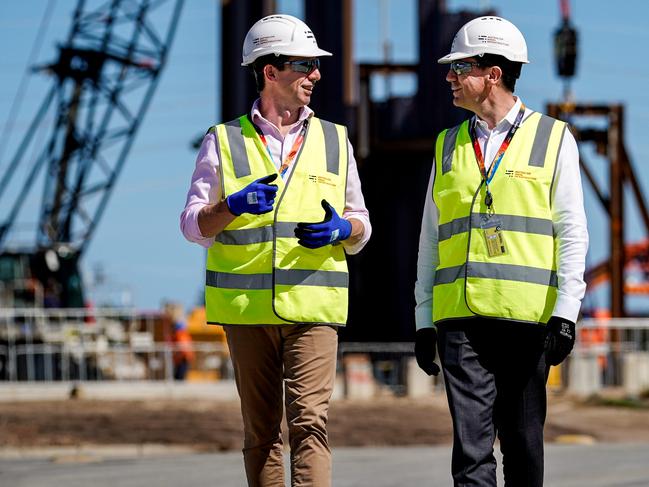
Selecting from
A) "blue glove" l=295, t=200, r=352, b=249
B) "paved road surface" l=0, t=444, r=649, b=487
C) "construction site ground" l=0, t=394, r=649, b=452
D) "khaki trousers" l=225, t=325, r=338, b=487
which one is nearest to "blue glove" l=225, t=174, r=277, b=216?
"blue glove" l=295, t=200, r=352, b=249

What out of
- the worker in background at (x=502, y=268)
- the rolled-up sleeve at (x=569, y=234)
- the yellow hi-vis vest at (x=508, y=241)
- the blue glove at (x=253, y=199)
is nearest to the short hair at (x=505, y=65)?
the worker in background at (x=502, y=268)

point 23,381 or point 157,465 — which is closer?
point 157,465

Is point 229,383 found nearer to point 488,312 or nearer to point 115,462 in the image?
point 115,462

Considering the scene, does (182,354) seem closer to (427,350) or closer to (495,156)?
(427,350)

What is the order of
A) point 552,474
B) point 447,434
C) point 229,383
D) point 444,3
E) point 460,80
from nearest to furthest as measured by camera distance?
point 460,80 < point 552,474 < point 447,434 < point 229,383 < point 444,3

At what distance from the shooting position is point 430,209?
550 centimetres

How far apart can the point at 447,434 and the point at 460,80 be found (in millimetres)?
9164

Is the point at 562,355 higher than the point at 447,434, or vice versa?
the point at 562,355

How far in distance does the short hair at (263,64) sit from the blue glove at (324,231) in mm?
605

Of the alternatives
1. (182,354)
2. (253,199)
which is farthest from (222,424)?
→ (182,354)

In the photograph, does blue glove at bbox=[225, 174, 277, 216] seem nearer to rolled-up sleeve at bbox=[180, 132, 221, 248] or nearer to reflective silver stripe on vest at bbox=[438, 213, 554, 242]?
rolled-up sleeve at bbox=[180, 132, 221, 248]

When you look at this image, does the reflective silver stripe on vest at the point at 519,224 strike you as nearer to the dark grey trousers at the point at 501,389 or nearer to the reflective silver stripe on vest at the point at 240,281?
the dark grey trousers at the point at 501,389

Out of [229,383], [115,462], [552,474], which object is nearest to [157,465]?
[115,462]

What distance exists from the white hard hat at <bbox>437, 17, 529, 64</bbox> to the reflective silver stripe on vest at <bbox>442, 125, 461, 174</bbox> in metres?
0.29
